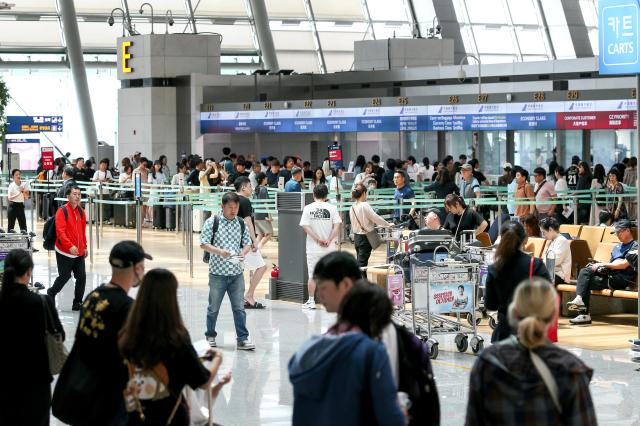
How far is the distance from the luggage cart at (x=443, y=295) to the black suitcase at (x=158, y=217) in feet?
52.2

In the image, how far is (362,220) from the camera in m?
15.5

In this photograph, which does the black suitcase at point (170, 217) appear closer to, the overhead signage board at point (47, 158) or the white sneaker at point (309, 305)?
the overhead signage board at point (47, 158)

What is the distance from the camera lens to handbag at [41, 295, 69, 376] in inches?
255

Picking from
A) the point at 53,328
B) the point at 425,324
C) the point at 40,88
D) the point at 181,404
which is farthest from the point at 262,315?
the point at 40,88

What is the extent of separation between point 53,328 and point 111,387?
829 mm

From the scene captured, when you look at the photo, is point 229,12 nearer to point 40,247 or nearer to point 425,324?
point 40,247

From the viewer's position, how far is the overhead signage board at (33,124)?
1372 inches

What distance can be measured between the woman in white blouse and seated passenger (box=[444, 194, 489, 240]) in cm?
103

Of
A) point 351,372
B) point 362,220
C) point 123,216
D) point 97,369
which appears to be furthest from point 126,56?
point 351,372

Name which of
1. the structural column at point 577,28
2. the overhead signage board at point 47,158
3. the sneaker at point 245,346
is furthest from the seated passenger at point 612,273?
the structural column at point 577,28

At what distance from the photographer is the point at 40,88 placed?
4106cm

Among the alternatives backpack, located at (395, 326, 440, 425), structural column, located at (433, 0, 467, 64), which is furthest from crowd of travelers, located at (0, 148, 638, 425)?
structural column, located at (433, 0, 467, 64)

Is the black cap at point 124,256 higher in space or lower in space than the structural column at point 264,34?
lower

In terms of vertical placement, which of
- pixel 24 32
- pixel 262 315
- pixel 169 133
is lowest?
pixel 262 315
